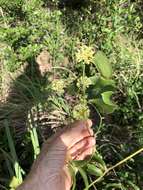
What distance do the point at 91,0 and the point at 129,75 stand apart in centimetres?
63

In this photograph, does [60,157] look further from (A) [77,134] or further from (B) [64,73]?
(B) [64,73]

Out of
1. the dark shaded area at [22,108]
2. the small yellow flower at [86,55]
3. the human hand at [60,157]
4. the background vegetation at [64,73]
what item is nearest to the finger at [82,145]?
the human hand at [60,157]

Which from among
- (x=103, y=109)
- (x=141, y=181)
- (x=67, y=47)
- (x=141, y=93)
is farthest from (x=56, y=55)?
(x=103, y=109)

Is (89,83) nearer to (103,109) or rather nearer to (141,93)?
(103,109)

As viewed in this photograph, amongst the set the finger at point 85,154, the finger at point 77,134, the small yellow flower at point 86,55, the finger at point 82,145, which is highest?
the small yellow flower at point 86,55

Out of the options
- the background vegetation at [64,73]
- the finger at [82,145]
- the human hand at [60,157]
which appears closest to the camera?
the human hand at [60,157]

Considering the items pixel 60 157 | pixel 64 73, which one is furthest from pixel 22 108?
pixel 60 157

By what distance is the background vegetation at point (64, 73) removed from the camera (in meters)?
2.17

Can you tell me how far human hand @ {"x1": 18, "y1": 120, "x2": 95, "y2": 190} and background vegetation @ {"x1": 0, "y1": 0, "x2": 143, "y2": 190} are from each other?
0.57 metres

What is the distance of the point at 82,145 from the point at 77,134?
43 mm

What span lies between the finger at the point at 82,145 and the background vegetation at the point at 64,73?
57 centimetres

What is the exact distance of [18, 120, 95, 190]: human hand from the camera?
124 cm

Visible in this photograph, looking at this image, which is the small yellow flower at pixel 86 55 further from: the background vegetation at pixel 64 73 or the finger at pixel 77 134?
the background vegetation at pixel 64 73

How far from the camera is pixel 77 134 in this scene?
133cm
